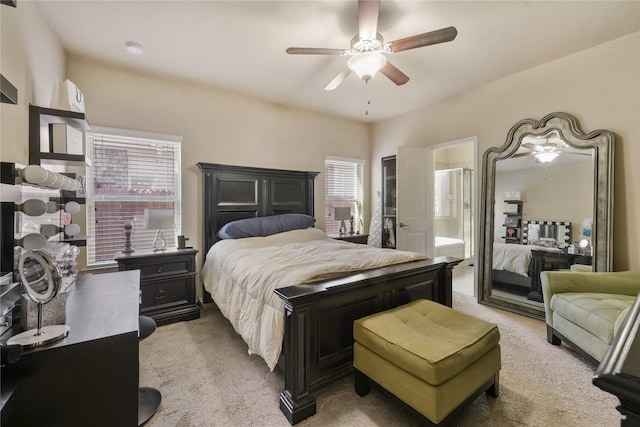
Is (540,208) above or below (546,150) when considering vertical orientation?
below

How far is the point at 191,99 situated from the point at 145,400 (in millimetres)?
3173

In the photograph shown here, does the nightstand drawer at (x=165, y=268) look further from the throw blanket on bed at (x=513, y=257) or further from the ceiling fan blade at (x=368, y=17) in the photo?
the throw blanket on bed at (x=513, y=257)

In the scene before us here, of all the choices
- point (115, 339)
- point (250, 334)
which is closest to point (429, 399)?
point (250, 334)

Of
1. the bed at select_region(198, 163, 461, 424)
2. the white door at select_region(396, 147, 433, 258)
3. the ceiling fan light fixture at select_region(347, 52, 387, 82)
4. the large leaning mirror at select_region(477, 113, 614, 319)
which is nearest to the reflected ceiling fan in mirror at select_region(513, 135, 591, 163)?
the large leaning mirror at select_region(477, 113, 614, 319)

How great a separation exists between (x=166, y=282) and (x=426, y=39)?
323 cm

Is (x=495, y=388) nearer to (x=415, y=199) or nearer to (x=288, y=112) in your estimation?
(x=415, y=199)

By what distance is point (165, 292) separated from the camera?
2.96 metres

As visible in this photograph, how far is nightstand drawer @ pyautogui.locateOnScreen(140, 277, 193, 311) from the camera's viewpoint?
112 inches

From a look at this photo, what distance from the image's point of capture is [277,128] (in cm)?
417

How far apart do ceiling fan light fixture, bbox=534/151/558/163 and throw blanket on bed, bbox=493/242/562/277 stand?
991mm

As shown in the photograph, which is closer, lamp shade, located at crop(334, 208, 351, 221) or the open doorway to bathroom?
lamp shade, located at crop(334, 208, 351, 221)

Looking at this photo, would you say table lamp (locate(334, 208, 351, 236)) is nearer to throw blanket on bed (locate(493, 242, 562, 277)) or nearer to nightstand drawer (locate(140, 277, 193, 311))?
throw blanket on bed (locate(493, 242, 562, 277))

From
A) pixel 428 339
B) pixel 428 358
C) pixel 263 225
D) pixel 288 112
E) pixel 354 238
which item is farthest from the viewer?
pixel 354 238

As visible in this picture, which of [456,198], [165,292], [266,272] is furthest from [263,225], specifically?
[456,198]
